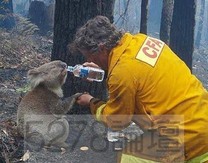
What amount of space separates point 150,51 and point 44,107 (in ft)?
6.63

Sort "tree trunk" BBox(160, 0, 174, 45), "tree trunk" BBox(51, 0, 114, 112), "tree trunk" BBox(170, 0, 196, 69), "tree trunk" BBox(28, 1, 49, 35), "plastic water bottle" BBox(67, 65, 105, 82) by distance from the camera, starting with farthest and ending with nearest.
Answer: "tree trunk" BBox(28, 1, 49, 35)
"tree trunk" BBox(160, 0, 174, 45)
"tree trunk" BBox(170, 0, 196, 69)
"tree trunk" BBox(51, 0, 114, 112)
"plastic water bottle" BBox(67, 65, 105, 82)

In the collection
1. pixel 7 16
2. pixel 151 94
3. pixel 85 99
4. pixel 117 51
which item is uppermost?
pixel 117 51

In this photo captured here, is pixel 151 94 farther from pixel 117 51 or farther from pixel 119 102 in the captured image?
pixel 117 51

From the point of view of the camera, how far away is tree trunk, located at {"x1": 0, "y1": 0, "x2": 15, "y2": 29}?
15.1 m

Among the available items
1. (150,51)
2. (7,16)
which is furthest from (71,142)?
(7,16)

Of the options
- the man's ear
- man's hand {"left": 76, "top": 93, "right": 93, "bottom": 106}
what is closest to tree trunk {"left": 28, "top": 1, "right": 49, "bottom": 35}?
man's hand {"left": 76, "top": 93, "right": 93, "bottom": 106}

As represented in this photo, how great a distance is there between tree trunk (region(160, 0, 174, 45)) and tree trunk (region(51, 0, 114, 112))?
6.57m

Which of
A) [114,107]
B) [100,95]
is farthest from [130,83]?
[100,95]

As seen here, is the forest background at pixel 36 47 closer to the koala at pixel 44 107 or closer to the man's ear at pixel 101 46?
the koala at pixel 44 107

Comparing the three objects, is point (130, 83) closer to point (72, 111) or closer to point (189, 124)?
point (189, 124)

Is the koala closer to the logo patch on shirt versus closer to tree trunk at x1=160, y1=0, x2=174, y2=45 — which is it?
the logo patch on shirt

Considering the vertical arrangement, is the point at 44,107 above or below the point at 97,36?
below

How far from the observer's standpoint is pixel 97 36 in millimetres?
3586

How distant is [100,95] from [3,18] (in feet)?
33.6
